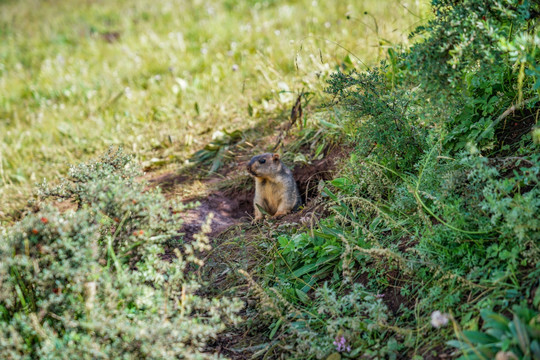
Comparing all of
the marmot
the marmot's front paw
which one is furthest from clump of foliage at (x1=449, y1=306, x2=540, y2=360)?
the marmot

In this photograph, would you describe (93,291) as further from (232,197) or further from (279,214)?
(232,197)

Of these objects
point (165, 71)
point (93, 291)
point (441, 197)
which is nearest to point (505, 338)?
point (441, 197)

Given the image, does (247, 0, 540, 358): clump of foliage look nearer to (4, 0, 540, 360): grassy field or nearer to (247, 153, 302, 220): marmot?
(4, 0, 540, 360): grassy field

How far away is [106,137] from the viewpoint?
21.0ft

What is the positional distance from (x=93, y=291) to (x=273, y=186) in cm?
257

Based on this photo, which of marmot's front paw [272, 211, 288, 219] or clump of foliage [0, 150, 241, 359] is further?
marmot's front paw [272, 211, 288, 219]

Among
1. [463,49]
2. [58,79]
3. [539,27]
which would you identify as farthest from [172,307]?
[58,79]

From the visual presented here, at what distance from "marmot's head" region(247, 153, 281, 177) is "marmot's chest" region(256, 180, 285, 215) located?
112 millimetres

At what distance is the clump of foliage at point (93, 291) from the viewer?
2.32 meters

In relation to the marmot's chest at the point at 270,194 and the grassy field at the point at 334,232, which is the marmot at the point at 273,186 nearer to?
the marmot's chest at the point at 270,194

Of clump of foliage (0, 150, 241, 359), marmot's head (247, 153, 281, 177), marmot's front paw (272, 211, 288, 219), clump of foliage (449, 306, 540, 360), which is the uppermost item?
clump of foliage (0, 150, 241, 359)

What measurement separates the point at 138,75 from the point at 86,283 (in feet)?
19.9

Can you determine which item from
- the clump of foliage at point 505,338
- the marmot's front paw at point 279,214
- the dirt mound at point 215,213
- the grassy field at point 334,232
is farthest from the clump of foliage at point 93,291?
the marmot's front paw at point 279,214

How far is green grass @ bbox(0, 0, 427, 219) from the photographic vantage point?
586cm
